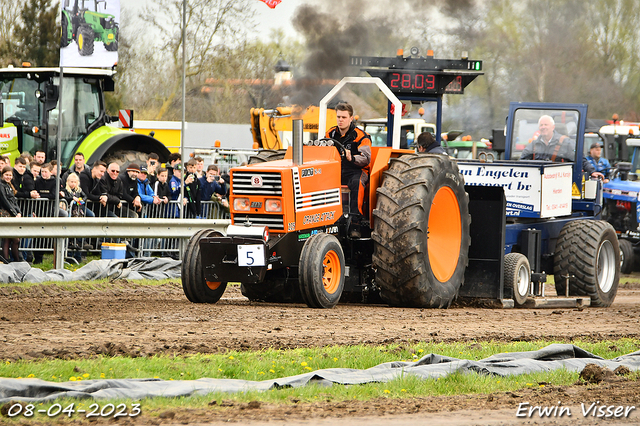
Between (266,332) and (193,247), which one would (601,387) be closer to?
(266,332)

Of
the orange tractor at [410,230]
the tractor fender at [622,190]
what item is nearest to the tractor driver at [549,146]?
the orange tractor at [410,230]

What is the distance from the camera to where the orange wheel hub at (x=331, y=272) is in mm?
9344

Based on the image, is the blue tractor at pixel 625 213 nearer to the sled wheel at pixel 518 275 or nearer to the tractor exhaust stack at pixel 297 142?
the sled wheel at pixel 518 275

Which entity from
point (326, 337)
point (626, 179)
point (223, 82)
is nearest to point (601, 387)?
point (326, 337)

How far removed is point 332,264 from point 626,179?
43.4 ft

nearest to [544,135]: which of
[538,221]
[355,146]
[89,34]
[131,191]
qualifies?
[538,221]

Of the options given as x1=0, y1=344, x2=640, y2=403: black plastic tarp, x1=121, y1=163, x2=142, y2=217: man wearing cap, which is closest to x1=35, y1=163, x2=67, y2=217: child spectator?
x1=121, y1=163, x2=142, y2=217: man wearing cap

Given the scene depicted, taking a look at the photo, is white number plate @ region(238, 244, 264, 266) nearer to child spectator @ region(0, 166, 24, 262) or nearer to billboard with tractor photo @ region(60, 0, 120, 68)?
child spectator @ region(0, 166, 24, 262)

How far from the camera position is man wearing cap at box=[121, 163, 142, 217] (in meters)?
14.6

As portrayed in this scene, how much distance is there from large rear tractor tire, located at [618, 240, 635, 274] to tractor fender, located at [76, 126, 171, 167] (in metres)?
10.4

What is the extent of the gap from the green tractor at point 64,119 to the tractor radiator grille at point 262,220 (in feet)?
26.8

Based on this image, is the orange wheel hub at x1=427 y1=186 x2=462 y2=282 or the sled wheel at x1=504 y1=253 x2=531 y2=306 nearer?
the orange wheel hub at x1=427 y1=186 x2=462 y2=282

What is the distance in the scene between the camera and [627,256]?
19188 mm

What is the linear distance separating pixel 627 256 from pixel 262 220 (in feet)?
40.8
